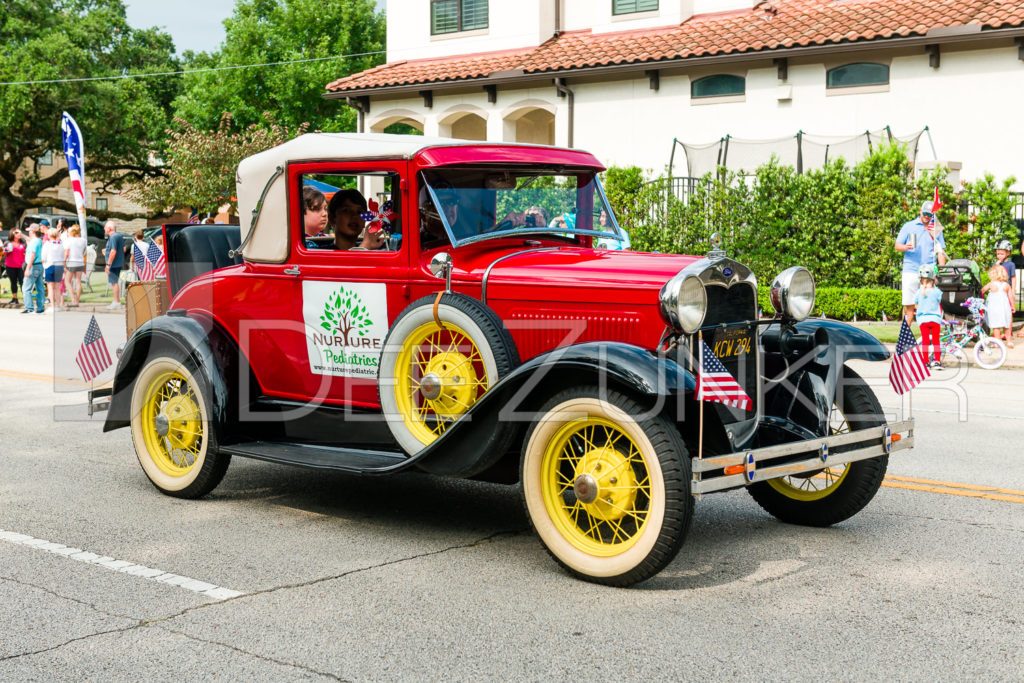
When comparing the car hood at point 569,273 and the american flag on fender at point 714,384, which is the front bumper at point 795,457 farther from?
the car hood at point 569,273

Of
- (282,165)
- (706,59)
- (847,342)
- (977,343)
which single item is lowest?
(977,343)

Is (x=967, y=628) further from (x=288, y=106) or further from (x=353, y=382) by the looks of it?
(x=288, y=106)

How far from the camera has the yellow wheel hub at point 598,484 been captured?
15.5 feet

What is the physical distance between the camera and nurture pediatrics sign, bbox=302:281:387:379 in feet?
19.4

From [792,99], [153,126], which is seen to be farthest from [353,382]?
[153,126]

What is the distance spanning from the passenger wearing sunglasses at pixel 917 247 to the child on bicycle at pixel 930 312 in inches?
30.0

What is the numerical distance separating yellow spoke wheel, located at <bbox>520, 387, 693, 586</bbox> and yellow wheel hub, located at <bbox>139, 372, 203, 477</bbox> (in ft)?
7.94

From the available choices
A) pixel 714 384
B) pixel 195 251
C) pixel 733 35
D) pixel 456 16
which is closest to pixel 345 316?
pixel 195 251

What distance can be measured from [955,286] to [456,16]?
644 inches

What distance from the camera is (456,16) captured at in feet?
89.5

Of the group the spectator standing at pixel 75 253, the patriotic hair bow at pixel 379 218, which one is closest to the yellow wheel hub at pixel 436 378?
the patriotic hair bow at pixel 379 218

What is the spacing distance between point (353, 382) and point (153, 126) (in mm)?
44352

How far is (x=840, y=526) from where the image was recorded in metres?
5.71

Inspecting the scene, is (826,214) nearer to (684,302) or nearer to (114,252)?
(684,302)
